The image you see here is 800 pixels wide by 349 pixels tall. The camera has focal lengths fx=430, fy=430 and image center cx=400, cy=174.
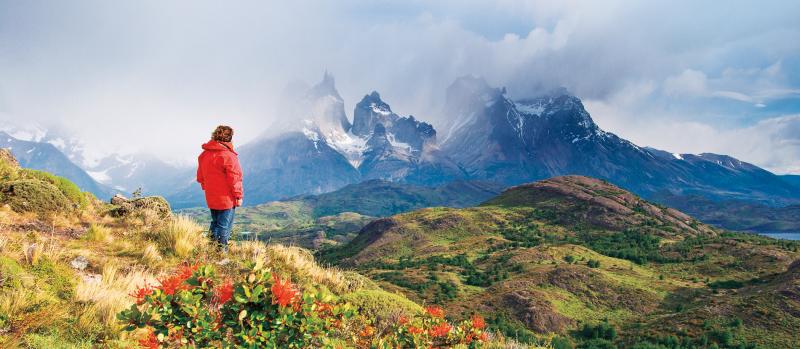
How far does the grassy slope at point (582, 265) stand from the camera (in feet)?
194

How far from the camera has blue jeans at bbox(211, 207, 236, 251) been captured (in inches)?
477

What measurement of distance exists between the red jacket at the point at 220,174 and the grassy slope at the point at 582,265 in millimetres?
57015

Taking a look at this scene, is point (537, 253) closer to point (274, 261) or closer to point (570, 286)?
point (570, 286)

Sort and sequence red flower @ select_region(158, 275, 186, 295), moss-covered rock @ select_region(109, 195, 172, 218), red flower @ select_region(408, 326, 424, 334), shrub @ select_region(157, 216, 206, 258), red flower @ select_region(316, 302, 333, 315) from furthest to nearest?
moss-covered rock @ select_region(109, 195, 172, 218) < shrub @ select_region(157, 216, 206, 258) < red flower @ select_region(408, 326, 424, 334) < red flower @ select_region(316, 302, 333, 315) < red flower @ select_region(158, 275, 186, 295)

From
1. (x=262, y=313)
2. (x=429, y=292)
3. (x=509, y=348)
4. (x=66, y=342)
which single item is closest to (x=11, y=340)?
(x=66, y=342)

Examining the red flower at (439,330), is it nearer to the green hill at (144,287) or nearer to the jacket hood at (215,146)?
the green hill at (144,287)

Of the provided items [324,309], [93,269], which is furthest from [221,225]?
[324,309]

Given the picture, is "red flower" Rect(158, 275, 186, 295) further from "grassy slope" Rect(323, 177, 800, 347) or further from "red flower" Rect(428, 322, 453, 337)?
"grassy slope" Rect(323, 177, 800, 347)

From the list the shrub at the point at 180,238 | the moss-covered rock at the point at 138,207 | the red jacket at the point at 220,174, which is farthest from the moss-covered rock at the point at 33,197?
the red jacket at the point at 220,174

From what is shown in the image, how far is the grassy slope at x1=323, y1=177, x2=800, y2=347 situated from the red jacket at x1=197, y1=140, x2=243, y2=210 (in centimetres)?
5702

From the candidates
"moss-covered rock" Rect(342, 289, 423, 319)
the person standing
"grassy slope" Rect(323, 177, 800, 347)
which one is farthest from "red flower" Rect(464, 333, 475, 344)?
"grassy slope" Rect(323, 177, 800, 347)

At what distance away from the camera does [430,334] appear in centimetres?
866

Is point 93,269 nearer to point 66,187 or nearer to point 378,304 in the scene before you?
point 378,304

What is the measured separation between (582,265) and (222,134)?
279 feet
